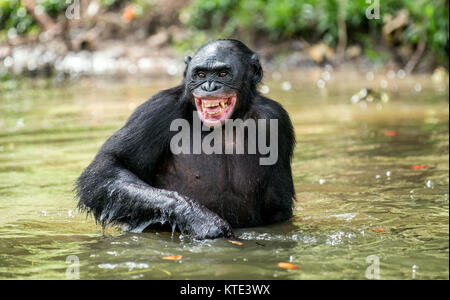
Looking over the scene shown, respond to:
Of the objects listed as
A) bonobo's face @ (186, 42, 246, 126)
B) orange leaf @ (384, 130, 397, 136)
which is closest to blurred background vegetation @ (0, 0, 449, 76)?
orange leaf @ (384, 130, 397, 136)

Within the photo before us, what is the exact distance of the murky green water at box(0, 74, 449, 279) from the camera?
5113mm

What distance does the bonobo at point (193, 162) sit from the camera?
21.0ft

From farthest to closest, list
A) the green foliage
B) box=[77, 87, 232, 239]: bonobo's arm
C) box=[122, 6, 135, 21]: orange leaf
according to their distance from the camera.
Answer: box=[122, 6, 135, 21]: orange leaf
the green foliage
box=[77, 87, 232, 239]: bonobo's arm

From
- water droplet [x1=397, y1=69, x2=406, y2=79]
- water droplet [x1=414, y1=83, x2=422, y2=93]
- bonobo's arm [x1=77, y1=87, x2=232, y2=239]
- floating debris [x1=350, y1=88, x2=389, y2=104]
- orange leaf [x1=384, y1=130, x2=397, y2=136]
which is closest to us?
bonobo's arm [x1=77, y1=87, x2=232, y2=239]

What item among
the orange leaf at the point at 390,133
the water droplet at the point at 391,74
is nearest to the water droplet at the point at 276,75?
the water droplet at the point at 391,74

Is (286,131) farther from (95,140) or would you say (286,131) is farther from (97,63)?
(97,63)

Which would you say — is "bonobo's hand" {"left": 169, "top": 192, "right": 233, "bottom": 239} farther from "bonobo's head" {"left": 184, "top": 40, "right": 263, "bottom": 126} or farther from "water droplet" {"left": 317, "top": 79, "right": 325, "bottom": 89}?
"water droplet" {"left": 317, "top": 79, "right": 325, "bottom": 89}

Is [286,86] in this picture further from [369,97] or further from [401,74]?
[369,97]

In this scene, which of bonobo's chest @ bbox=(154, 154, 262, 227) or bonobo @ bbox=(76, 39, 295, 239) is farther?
bonobo's chest @ bbox=(154, 154, 262, 227)

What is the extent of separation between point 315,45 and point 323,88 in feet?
21.7

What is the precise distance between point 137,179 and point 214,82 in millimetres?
1153

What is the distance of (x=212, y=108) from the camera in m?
6.43

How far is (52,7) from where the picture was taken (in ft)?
96.2

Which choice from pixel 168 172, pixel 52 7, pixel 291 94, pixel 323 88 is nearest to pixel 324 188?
pixel 168 172
